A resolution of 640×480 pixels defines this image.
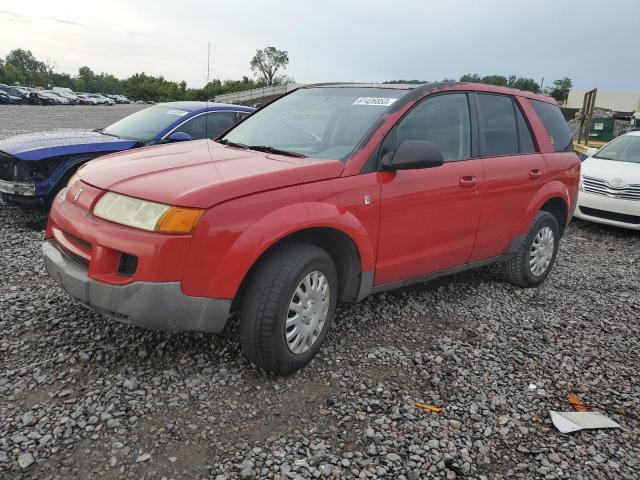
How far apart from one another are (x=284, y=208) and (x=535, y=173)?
2.72 m

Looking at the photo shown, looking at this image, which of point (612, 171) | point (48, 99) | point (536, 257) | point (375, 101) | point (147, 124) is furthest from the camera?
point (48, 99)

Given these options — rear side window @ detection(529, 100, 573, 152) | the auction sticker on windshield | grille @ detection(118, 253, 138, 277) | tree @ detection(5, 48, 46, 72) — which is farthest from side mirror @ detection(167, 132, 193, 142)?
tree @ detection(5, 48, 46, 72)

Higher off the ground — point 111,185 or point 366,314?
point 111,185

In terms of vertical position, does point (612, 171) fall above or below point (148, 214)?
above

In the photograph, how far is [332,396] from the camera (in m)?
3.02

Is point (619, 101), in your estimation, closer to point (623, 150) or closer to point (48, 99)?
point (623, 150)

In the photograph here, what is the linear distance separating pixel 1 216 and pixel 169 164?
14.4 feet

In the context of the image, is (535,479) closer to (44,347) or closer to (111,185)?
(111,185)

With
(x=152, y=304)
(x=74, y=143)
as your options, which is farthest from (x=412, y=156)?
(x=74, y=143)

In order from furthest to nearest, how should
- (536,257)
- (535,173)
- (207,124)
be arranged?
(207,124) → (536,257) → (535,173)

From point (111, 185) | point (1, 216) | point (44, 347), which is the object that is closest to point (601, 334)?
point (111, 185)

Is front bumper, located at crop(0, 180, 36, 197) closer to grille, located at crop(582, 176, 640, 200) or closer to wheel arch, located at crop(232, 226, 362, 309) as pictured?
wheel arch, located at crop(232, 226, 362, 309)

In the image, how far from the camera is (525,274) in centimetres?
490

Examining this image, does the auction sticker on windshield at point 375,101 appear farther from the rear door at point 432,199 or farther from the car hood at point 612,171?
the car hood at point 612,171
